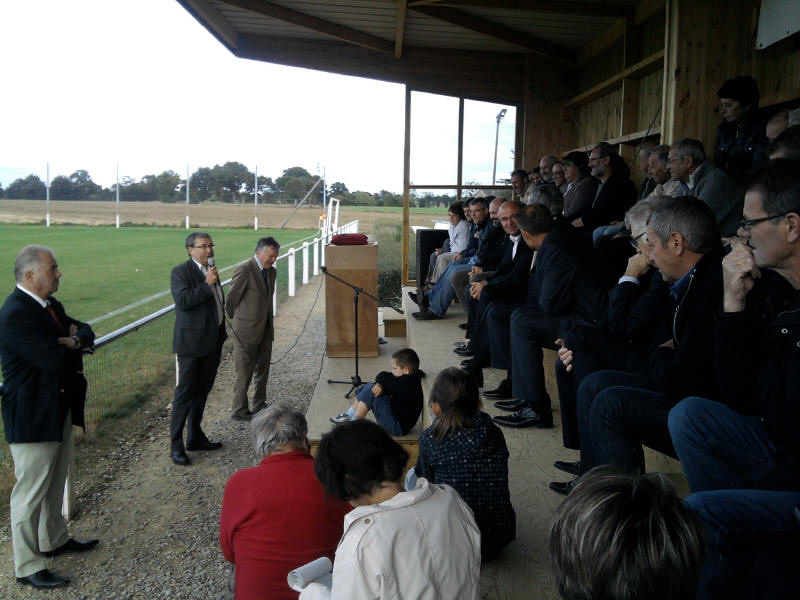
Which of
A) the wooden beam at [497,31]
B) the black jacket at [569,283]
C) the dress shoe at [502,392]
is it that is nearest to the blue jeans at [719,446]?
the black jacket at [569,283]

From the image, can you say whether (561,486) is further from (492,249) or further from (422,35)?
(422,35)

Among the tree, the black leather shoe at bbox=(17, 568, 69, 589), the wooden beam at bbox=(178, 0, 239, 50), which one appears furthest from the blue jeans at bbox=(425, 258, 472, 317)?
the tree

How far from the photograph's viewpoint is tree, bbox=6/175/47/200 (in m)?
50.0

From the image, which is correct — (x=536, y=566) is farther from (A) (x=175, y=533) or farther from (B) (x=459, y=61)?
(B) (x=459, y=61)

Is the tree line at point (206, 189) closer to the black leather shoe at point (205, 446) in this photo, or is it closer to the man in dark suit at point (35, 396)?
the black leather shoe at point (205, 446)

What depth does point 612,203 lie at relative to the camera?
226 inches

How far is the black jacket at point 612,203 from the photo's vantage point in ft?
18.8

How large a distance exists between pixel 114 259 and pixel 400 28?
106 feet

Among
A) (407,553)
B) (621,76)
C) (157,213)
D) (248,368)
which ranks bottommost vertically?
(248,368)

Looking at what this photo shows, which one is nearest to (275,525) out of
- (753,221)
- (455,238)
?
(753,221)

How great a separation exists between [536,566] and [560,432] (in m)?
1.39

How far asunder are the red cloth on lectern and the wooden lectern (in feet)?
18.5

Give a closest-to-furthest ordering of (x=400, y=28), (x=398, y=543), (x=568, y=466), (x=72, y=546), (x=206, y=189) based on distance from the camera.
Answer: (x=398, y=543)
(x=568, y=466)
(x=72, y=546)
(x=400, y=28)
(x=206, y=189)

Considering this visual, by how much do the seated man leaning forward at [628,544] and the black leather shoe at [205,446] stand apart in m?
5.45
